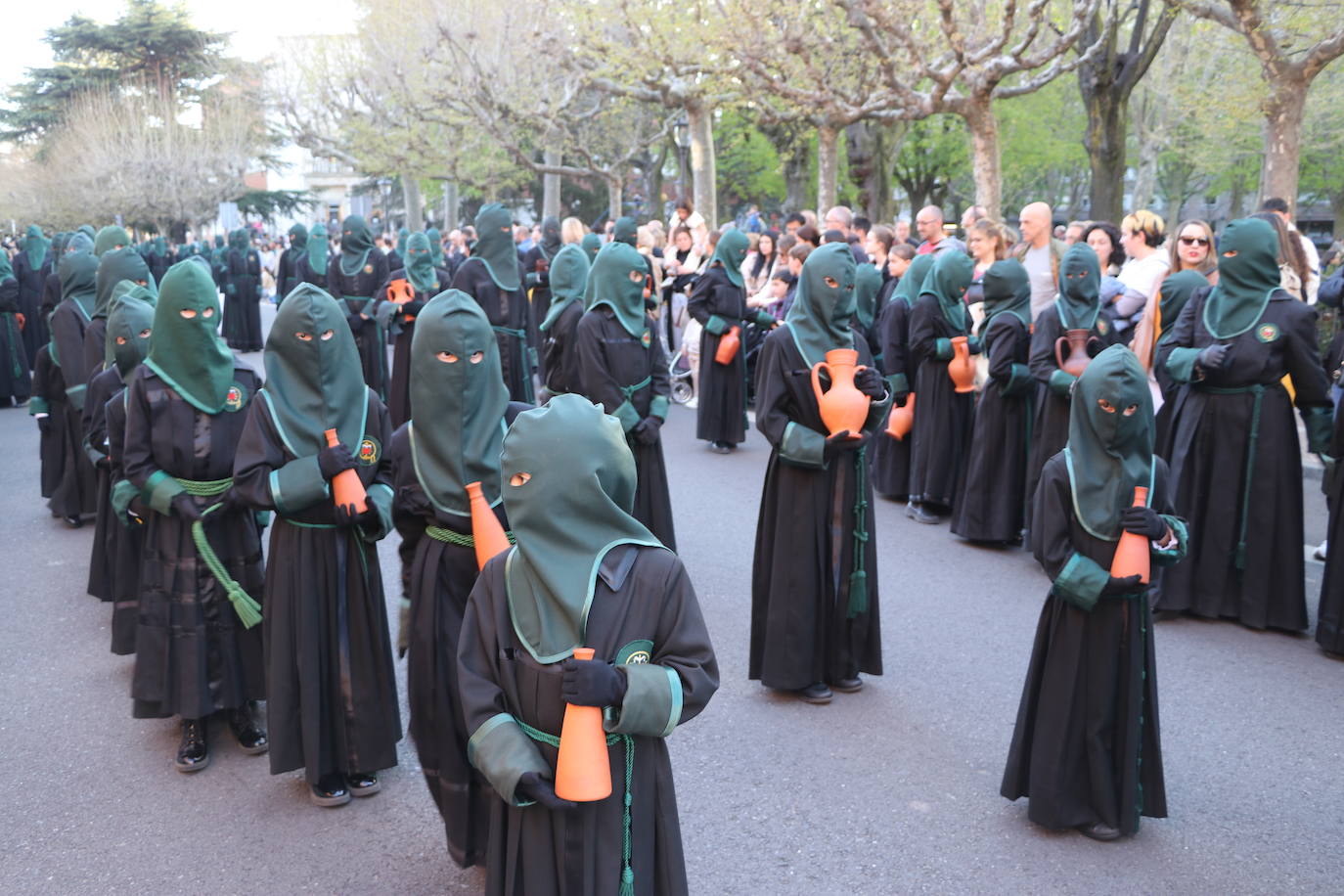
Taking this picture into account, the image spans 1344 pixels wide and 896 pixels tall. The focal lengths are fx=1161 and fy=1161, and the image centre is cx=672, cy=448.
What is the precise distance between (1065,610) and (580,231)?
11.4 metres

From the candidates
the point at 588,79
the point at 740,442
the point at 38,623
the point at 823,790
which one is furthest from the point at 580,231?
the point at 823,790

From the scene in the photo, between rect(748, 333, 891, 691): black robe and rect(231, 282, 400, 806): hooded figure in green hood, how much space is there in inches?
74.7

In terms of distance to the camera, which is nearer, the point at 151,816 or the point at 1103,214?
the point at 151,816

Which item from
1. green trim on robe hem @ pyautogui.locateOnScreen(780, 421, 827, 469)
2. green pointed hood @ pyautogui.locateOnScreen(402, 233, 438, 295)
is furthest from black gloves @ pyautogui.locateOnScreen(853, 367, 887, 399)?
green pointed hood @ pyautogui.locateOnScreen(402, 233, 438, 295)

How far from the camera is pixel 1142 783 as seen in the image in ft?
14.3

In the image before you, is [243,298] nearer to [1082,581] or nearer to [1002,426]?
[1002,426]

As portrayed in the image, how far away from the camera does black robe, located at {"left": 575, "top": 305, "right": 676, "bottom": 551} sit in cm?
673

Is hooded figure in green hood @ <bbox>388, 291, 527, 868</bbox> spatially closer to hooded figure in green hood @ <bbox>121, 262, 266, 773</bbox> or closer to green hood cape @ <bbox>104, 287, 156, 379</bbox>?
hooded figure in green hood @ <bbox>121, 262, 266, 773</bbox>

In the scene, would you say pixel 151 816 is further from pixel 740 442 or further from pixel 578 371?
pixel 740 442

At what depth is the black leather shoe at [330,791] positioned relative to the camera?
4.68m

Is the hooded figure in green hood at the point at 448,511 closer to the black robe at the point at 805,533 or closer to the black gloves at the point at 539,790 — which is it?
the black gloves at the point at 539,790

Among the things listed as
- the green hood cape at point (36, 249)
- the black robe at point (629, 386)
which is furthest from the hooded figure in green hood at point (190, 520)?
the green hood cape at point (36, 249)

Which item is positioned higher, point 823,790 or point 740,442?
point 740,442

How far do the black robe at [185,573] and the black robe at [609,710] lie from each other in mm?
2478
